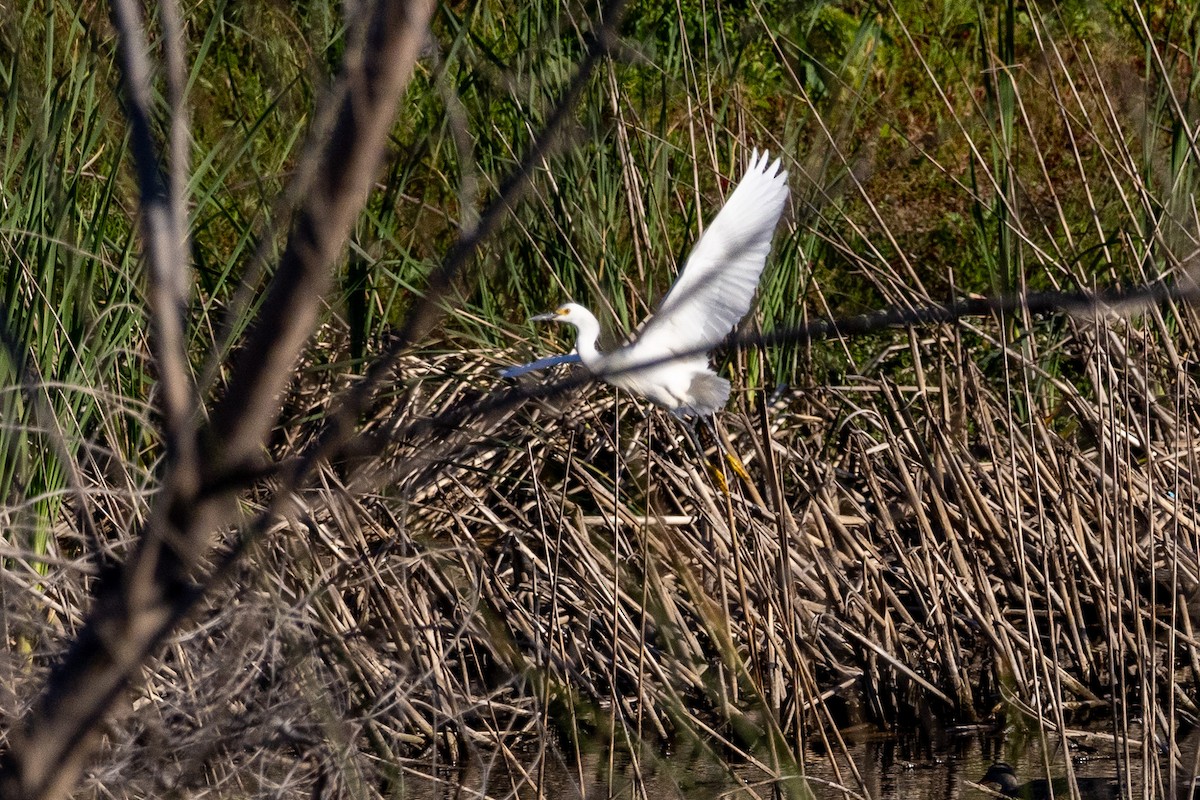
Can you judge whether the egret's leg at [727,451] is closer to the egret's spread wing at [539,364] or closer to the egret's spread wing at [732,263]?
the egret's spread wing at [732,263]

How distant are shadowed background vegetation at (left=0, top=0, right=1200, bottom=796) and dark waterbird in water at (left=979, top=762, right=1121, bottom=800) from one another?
0.38 ft

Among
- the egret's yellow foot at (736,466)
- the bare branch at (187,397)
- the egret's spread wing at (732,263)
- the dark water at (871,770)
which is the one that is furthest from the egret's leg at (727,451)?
the bare branch at (187,397)

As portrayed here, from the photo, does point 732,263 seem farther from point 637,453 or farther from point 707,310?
point 637,453

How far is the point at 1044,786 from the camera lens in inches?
115

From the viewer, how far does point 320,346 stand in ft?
11.3

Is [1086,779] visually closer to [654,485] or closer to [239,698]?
[654,485]

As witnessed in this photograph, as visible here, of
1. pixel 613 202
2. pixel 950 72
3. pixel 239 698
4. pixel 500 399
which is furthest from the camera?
pixel 950 72

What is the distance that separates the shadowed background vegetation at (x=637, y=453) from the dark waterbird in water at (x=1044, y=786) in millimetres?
117

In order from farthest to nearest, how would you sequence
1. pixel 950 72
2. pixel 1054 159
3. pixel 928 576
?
pixel 950 72 → pixel 1054 159 → pixel 928 576

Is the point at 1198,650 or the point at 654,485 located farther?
the point at 654,485

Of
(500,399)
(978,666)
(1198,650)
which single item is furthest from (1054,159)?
(500,399)

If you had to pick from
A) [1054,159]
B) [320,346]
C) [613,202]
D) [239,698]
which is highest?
[1054,159]

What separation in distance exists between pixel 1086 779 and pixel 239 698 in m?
1.78

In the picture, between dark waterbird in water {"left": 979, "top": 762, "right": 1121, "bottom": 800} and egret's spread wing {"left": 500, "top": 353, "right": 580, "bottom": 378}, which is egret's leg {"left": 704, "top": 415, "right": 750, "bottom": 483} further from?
dark waterbird in water {"left": 979, "top": 762, "right": 1121, "bottom": 800}
